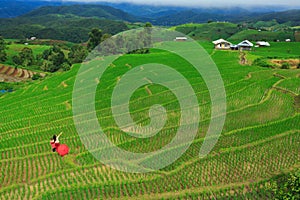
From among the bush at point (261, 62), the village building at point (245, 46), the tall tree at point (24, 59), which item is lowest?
the tall tree at point (24, 59)

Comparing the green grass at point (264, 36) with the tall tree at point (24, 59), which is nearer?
the tall tree at point (24, 59)

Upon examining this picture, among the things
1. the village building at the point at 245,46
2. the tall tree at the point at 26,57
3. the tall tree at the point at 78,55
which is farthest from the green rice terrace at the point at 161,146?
the tall tree at the point at 26,57

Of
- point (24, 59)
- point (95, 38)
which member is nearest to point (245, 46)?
point (95, 38)

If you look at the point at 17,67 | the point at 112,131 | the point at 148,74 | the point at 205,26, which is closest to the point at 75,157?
the point at 112,131

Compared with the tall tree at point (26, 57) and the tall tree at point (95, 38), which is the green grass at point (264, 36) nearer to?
the tall tree at point (95, 38)

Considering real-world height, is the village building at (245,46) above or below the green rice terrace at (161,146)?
above

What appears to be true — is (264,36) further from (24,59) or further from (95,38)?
(24,59)

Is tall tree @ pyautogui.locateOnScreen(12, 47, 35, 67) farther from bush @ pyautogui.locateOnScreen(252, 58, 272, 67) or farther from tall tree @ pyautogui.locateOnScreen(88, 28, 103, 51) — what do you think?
bush @ pyautogui.locateOnScreen(252, 58, 272, 67)

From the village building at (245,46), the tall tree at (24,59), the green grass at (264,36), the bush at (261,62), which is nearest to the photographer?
the bush at (261,62)
